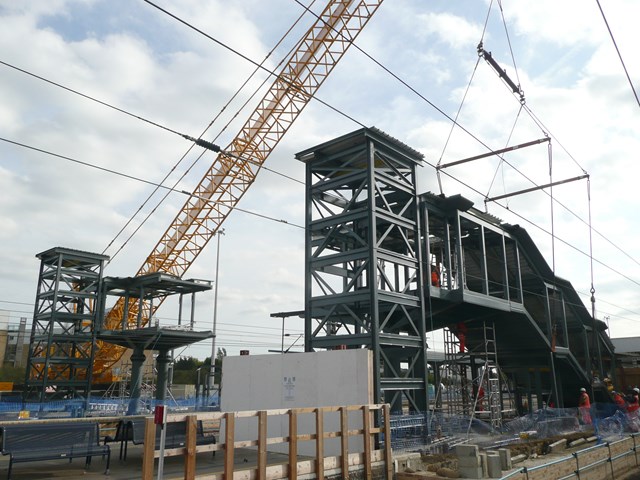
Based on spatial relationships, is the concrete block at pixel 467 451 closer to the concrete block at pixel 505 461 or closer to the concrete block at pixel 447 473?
the concrete block at pixel 447 473

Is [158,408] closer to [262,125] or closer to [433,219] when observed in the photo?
[433,219]

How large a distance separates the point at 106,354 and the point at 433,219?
102 ft

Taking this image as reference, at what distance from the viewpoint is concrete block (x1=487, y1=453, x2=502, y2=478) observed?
13141 mm

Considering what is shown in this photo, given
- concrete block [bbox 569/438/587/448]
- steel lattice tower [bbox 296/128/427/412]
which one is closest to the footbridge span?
steel lattice tower [bbox 296/128/427/412]

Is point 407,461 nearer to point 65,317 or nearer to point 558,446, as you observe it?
point 558,446

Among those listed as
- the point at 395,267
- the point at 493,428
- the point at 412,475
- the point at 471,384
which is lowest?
the point at 412,475

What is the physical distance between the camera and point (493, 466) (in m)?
13.3

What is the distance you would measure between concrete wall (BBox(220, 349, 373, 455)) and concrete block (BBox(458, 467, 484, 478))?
8.25ft

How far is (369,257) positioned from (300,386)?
553 centimetres

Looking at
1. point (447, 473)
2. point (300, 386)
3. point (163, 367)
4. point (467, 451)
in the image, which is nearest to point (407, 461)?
point (447, 473)

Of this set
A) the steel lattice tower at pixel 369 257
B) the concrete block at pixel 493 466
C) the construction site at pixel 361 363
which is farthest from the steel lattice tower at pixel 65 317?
the concrete block at pixel 493 466

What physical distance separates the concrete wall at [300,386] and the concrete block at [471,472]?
2513mm

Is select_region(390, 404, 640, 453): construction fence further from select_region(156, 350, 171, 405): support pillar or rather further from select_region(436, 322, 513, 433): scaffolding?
select_region(156, 350, 171, 405): support pillar

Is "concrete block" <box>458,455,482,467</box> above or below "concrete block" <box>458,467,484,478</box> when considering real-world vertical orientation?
above
